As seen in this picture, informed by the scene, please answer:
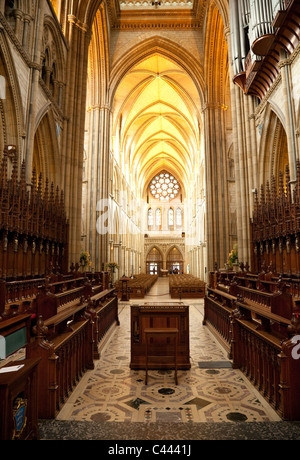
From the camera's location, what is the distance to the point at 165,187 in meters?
41.5

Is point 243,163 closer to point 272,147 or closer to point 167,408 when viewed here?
point 272,147

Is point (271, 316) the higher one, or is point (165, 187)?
point (165, 187)

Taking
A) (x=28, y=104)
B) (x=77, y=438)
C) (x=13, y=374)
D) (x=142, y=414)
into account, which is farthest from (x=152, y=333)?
(x=28, y=104)

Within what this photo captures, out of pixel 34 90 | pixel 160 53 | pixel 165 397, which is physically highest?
pixel 160 53

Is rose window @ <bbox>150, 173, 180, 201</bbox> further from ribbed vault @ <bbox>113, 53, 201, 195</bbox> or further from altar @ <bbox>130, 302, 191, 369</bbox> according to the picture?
altar @ <bbox>130, 302, 191, 369</bbox>

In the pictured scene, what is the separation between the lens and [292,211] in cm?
711

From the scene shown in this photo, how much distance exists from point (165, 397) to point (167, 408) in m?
0.31

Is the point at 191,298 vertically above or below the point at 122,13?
below

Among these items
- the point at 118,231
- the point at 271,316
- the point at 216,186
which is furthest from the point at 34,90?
the point at 118,231

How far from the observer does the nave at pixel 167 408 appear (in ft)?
8.63

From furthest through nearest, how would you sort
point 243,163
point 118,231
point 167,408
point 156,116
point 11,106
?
point 156,116, point 118,231, point 243,163, point 11,106, point 167,408

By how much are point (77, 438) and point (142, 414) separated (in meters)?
0.76

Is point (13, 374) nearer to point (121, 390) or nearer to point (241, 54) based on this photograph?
point (121, 390)

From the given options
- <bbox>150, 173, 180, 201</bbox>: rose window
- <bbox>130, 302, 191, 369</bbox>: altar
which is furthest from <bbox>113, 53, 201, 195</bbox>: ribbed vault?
<bbox>130, 302, 191, 369</bbox>: altar
